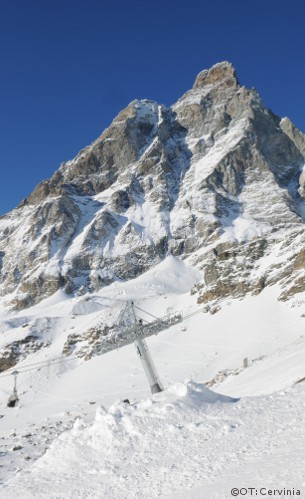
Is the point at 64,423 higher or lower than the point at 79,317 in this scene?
lower

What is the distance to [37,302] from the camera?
143875 mm

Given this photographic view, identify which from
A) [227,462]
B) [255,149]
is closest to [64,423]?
[227,462]

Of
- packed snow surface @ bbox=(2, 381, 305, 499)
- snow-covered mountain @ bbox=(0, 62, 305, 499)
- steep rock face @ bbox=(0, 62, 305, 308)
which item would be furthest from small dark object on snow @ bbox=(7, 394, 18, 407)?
steep rock face @ bbox=(0, 62, 305, 308)

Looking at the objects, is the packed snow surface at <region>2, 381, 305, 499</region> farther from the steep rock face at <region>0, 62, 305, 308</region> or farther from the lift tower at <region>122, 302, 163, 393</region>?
the steep rock face at <region>0, 62, 305, 308</region>

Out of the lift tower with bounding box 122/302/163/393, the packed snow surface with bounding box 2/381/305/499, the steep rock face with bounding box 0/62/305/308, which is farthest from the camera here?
the steep rock face with bounding box 0/62/305/308

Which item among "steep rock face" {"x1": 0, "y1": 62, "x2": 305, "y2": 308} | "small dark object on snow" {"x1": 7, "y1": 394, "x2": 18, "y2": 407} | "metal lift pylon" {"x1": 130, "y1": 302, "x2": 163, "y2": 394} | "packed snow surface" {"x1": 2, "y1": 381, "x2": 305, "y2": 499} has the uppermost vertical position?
"steep rock face" {"x1": 0, "y1": 62, "x2": 305, "y2": 308}

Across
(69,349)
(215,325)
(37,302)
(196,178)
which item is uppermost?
(196,178)

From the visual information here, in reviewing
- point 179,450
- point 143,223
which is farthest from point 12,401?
point 143,223

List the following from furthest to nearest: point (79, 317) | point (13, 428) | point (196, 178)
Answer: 1. point (196, 178)
2. point (79, 317)
3. point (13, 428)

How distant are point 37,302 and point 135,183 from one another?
240ft

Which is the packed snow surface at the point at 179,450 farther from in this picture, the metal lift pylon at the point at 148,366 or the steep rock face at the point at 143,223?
the steep rock face at the point at 143,223

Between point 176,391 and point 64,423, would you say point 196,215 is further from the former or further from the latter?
point 176,391

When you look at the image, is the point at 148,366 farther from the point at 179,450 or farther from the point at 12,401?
the point at 12,401

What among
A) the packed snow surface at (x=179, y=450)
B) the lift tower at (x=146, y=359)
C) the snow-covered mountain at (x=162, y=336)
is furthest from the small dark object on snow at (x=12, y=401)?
the packed snow surface at (x=179, y=450)
